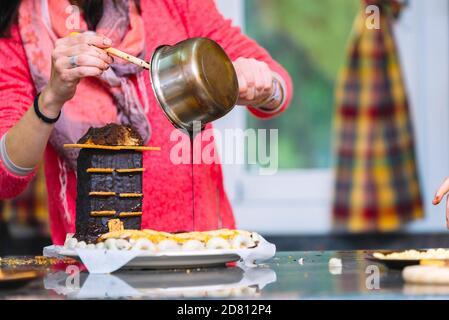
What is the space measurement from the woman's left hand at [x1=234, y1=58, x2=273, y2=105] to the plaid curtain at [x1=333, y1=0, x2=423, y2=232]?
72.4 inches

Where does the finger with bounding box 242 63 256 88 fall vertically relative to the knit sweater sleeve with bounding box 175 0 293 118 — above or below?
below

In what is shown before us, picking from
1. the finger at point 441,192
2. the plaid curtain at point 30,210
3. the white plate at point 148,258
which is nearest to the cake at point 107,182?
the white plate at point 148,258

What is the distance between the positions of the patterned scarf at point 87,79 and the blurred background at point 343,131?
67.7 inches

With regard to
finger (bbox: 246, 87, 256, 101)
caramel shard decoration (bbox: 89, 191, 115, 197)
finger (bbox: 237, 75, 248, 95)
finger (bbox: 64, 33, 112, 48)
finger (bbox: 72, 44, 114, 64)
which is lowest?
caramel shard decoration (bbox: 89, 191, 115, 197)

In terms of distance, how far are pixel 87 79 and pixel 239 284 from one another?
0.86 metres

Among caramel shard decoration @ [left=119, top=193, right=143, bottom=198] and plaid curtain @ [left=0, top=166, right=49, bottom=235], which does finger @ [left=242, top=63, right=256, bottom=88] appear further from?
plaid curtain @ [left=0, top=166, right=49, bottom=235]

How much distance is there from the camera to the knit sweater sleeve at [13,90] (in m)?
1.91

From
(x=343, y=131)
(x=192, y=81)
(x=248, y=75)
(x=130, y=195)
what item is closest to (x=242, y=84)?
(x=248, y=75)

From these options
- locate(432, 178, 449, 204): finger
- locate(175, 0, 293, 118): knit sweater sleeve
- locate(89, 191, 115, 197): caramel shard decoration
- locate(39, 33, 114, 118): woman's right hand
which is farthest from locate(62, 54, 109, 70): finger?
locate(432, 178, 449, 204): finger

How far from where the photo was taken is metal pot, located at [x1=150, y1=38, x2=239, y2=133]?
165 centimetres

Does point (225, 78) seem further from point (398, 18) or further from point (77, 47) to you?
point (398, 18)

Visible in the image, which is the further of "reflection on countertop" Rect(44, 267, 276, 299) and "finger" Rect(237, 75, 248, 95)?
"finger" Rect(237, 75, 248, 95)
